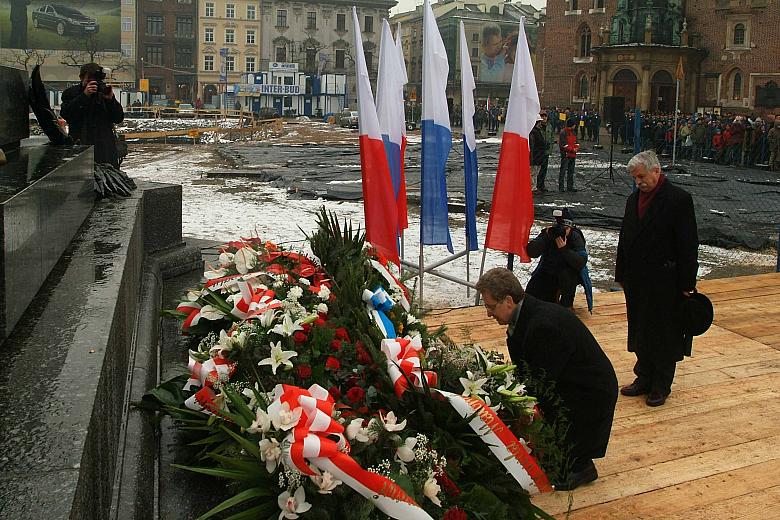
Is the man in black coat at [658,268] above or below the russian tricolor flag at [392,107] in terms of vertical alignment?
below

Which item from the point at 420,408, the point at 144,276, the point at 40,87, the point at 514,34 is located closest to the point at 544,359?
the point at 420,408

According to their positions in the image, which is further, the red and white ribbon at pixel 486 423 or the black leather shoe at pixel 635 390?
the black leather shoe at pixel 635 390

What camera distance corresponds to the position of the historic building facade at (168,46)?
8694cm

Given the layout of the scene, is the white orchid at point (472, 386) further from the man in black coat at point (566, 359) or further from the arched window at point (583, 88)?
the arched window at point (583, 88)

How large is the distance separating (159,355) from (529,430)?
217 centimetres

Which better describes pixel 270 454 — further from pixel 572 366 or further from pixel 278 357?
pixel 572 366

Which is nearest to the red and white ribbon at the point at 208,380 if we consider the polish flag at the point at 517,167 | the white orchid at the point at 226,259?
the white orchid at the point at 226,259

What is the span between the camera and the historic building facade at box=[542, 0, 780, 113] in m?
47.4

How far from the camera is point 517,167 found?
8414mm

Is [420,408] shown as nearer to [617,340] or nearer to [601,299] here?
[617,340]

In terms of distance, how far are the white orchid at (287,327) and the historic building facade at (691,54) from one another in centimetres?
A: 4769

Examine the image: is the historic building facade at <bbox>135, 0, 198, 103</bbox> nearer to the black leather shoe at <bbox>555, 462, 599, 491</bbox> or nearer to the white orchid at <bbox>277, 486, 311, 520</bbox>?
the black leather shoe at <bbox>555, 462, 599, 491</bbox>

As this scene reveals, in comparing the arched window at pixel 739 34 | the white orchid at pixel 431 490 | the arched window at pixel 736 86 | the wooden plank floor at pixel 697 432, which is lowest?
the wooden plank floor at pixel 697 432

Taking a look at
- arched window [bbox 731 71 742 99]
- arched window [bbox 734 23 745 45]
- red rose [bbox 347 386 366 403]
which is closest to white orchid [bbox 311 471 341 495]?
red rose [bbox 347 386 366 403]
